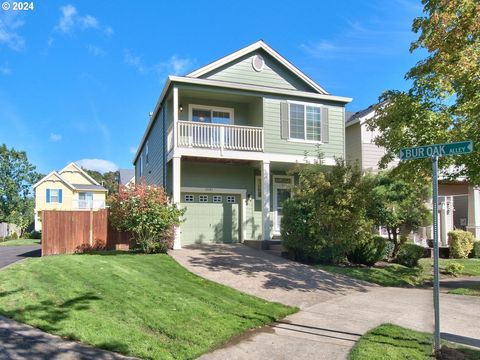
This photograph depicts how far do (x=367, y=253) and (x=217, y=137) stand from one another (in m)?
7.10

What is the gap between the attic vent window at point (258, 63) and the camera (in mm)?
18406

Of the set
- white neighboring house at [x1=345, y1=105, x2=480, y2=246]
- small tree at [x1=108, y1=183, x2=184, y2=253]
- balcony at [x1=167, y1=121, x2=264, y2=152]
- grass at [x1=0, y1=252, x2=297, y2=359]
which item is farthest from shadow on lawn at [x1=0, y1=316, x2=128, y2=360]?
white neighboring house at [x1=345, y1=105, x2=480, y2=246]

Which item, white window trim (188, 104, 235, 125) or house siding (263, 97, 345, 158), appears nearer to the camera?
house siding (263, 97, 345, 158)

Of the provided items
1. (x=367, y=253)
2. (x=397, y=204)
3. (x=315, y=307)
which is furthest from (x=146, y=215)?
(x=397, y=204)

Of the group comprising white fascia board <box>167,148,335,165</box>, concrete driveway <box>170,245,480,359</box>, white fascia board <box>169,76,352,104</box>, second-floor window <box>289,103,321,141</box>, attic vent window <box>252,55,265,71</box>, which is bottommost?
concrete driveway <box>170,245,480,359</box>

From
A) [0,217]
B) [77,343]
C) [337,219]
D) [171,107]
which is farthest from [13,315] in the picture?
[0,217]

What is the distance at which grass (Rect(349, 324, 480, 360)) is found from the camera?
222 inches

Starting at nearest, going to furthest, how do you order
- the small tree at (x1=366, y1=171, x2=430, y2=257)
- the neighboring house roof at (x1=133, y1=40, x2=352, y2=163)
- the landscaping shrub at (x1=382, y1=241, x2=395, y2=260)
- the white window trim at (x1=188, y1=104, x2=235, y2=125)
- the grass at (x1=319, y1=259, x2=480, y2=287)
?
the grass at (x1=319, y1=259, x2=480, y2=287)
the small tree at (x1=366, y1=171, x2=430, y2=257)
the neighboring house roof at (x1=133, y1=40, x2=352, y2=163)
the landscaping shrub at (x1=382, y1=241, x2=395, y2=260)
the white window trim at (x1=188, y1=104, x2=235, y2=125)

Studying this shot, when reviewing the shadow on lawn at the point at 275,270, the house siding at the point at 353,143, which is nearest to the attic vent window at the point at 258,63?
the house siding at the point at 353,143

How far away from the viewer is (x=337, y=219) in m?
13.3

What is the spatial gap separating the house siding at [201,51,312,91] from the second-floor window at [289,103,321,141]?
1.05 metres

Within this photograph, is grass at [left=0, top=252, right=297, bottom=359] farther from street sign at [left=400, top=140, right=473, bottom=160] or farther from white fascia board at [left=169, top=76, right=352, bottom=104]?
white fascia board at [left=169, top=76, right=352, bottom=104]

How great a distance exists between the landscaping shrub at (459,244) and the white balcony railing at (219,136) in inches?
409

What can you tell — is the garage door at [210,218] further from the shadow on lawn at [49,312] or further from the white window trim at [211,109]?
the shadow on lawn at [49,312]
